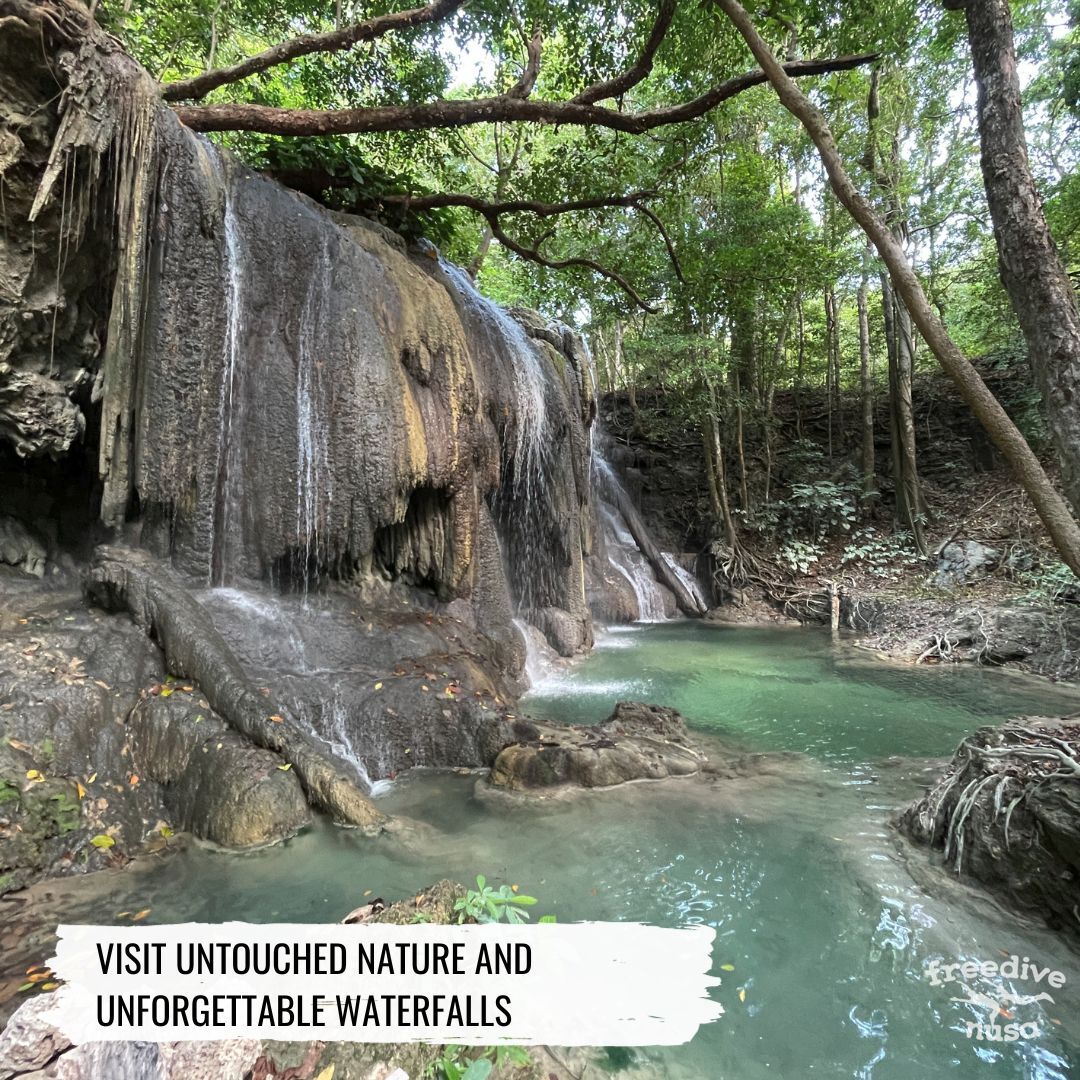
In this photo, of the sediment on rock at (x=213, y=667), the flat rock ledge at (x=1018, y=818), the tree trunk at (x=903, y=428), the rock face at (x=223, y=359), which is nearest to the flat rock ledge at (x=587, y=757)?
the sediment on rock at (x=213, y=667)

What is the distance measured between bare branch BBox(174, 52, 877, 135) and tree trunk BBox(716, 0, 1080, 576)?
8.84 feet

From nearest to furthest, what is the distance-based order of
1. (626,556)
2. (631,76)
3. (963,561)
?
(631,76), (963,561), (626,556)

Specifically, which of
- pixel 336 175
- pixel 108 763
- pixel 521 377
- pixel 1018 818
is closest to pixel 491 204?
pixel 336 175

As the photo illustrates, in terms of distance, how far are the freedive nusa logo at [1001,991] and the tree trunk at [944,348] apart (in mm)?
1832

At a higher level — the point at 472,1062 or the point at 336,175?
the point at 336,175

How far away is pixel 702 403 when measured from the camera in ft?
46.8

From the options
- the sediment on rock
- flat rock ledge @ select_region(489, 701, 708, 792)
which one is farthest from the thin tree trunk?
the sediment on rock

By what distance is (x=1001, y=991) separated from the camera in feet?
8.36

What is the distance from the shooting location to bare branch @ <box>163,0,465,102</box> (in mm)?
6055

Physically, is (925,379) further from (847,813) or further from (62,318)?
(62,318)

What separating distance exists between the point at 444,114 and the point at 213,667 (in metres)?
6.24

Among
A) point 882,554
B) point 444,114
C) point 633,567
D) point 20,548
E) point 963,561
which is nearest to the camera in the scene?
point 20,548

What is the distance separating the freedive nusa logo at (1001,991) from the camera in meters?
2.37

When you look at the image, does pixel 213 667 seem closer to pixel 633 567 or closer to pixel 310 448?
pixel 310 448
